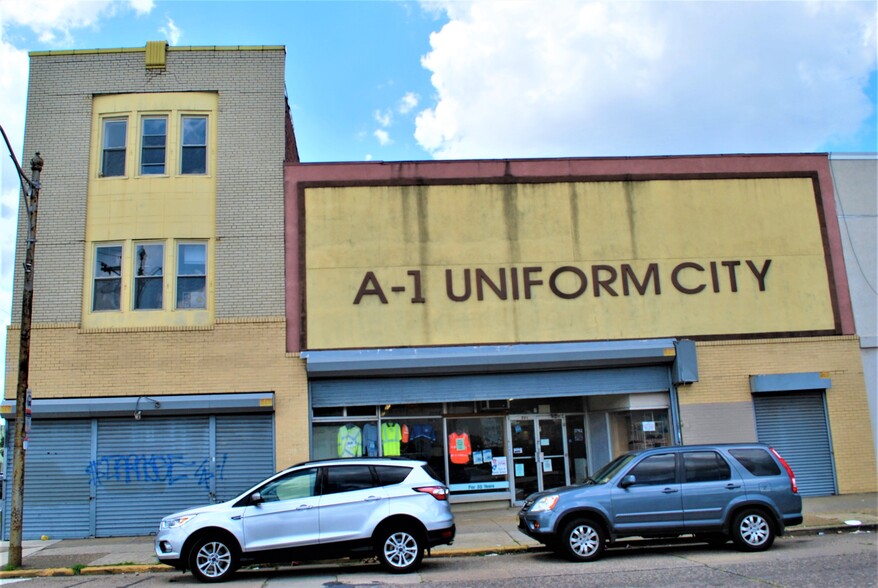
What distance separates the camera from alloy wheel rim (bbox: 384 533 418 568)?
1062cm

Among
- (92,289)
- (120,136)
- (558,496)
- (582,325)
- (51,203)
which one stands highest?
(120,136)

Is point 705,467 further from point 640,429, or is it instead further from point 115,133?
point 115,133

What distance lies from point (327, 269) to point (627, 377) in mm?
7123

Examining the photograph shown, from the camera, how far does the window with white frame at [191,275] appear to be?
1620 cm

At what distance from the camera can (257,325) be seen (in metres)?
16.0

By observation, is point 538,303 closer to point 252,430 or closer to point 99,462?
point 252,430

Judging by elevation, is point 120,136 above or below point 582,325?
above

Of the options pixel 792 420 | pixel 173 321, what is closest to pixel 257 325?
pixel 173 321

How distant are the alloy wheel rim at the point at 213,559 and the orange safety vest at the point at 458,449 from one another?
7154 millimetres

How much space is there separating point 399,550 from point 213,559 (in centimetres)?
259

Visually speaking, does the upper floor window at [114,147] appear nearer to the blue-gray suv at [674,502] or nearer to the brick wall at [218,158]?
the brick wall at [218,158]

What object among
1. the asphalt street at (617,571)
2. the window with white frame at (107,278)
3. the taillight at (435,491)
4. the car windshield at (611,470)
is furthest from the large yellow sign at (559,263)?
the asphalt street at (617,571)

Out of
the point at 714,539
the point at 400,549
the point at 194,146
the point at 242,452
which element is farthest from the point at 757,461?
the point at 194,146

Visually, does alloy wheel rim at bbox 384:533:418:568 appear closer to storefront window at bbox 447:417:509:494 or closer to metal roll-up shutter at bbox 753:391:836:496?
storefront window at bbox 447:417:509:494
